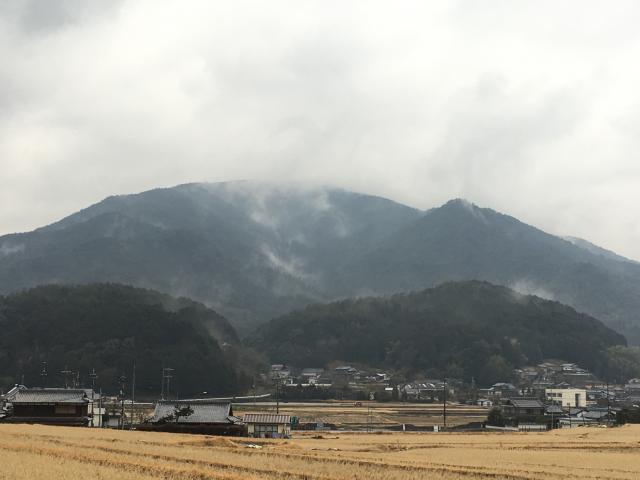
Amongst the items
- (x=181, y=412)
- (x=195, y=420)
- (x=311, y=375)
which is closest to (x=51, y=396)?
(x=181, y=412)

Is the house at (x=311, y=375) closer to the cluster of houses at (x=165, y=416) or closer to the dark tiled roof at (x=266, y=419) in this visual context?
the dark tiled roof at (x=266, y=419)

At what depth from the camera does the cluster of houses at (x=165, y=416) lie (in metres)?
56.1

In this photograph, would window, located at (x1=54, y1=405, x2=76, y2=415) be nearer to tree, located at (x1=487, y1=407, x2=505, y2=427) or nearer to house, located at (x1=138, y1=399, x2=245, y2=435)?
house, located at (x1=138, y1=399, x2=245, y2=435)

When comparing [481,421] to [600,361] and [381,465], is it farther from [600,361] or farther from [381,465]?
[600,361]

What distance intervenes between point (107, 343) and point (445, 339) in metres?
76.3

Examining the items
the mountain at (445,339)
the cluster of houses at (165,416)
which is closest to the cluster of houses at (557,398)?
the mountain at (445,339)

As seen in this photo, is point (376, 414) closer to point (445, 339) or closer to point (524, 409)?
point (524, 409)

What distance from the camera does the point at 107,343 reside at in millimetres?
125812

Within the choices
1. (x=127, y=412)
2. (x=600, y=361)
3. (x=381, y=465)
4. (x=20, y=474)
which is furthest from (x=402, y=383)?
(x=20, y=474)

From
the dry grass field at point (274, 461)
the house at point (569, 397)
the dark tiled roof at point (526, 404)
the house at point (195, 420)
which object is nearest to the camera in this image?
the dry grass field at point (274, 461)

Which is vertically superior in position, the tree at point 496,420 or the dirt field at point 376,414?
the tree at point 496,420

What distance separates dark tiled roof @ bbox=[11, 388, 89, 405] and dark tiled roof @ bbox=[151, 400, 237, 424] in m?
6.81

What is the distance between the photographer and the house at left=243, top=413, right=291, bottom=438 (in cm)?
5850

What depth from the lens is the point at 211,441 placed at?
140ft
